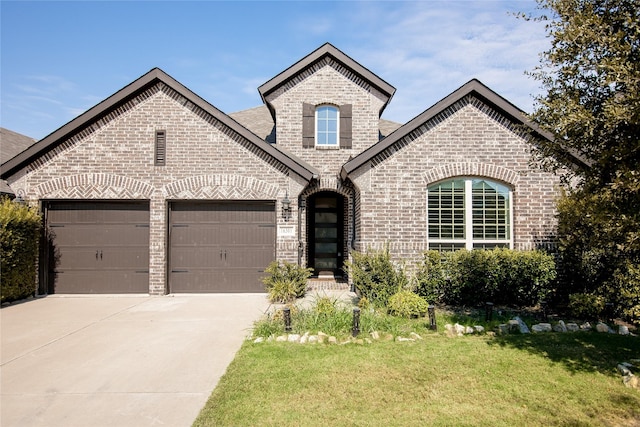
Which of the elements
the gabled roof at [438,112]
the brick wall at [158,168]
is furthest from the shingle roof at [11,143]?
the gabled roof at [438,112]

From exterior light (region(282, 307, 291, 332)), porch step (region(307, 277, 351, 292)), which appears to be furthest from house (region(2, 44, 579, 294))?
exterior light (region(282, 307, 291, 332))

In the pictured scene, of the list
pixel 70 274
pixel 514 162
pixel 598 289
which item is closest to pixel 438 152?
pixel 514 162

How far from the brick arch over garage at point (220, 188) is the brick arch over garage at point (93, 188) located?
0.86 meters

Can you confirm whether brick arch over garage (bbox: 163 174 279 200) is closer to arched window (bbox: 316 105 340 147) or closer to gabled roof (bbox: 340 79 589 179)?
gabled roof (bbox: 340 79 589 179)

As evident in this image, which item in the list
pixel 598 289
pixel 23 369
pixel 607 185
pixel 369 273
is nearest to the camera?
pixel 607 185

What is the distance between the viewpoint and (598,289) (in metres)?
7.68

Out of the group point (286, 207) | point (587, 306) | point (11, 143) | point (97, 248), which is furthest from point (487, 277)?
point (11, 143)

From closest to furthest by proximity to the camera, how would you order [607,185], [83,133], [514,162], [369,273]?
[607,185] < [369,273] < [514,162] < [83,133]

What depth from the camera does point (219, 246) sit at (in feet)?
36.7

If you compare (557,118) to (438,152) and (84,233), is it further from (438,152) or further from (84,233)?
(84,233)

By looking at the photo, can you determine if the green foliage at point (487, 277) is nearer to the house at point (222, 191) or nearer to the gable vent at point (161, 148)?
the house at point (222, 191)

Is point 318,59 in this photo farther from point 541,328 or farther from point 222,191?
point 541,328

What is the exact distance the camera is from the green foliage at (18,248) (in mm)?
9195

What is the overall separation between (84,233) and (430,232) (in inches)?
390
